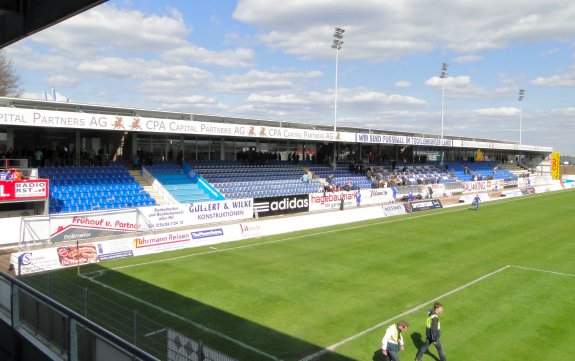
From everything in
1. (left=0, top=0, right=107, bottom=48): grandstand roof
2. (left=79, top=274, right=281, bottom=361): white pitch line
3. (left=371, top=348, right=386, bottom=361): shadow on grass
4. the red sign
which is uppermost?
(left=0, top=0, right=107, bottom=48): grandstand roof

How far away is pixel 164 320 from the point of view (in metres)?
13.3

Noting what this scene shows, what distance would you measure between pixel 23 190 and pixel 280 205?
1688cm

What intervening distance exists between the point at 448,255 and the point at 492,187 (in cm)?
4349

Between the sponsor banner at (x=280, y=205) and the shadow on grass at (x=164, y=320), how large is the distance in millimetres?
15424

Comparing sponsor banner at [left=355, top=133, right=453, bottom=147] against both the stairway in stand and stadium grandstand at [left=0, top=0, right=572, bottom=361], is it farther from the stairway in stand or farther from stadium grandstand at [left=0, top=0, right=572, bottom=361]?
the stairway in stand

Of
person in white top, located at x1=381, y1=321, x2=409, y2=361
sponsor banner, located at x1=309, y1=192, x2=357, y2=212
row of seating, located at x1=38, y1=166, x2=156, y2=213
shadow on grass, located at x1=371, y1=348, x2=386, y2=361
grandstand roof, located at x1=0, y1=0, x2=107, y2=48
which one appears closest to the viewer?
grandstand roof, located at x1=0, y1=0, x2=107, y2=48

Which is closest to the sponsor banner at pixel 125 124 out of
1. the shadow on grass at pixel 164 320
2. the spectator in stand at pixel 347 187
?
the spectator in stand at pixel 347 187

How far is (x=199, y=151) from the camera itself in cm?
3888

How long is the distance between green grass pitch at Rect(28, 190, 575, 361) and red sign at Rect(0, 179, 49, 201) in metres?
6.18

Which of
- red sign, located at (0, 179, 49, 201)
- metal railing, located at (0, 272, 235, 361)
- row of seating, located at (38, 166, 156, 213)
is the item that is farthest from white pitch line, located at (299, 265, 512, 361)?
row of seating, located at (38, 166, 156, 213)

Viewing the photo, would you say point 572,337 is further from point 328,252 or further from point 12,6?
point 12,6

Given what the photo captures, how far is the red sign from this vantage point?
21766 millimetres

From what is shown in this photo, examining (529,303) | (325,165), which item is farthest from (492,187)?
(529,303)

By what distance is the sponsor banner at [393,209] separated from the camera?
3656cm
